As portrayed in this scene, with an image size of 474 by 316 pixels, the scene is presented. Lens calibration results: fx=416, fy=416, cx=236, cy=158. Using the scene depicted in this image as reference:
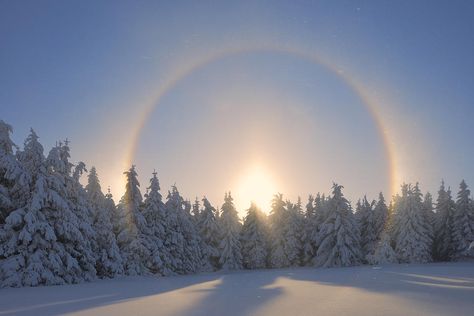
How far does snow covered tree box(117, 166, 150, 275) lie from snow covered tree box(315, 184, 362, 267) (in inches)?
1029

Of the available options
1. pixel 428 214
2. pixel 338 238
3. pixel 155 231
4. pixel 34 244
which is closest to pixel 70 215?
pixel 34 244

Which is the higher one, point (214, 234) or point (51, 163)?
point (51, 163)

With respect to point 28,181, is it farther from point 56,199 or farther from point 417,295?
point 417,295

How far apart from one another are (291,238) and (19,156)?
147 feet

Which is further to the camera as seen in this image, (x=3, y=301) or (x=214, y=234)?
(x=214, y=234)

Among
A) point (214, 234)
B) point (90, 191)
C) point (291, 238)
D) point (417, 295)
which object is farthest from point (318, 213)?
point (417, 295)

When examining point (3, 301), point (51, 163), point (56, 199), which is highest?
point (51, 163)

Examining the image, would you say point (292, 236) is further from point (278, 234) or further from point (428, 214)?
point (428, 214)

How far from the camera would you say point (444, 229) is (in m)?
62.2

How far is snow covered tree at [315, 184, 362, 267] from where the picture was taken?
187 ft

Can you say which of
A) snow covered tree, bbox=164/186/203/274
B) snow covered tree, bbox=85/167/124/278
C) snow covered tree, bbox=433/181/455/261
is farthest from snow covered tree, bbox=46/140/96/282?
snow covered tree, bbox=433/181/455/261

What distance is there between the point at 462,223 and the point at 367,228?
13.7m

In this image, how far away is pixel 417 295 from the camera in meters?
12.9

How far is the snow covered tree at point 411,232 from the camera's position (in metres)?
57.5
